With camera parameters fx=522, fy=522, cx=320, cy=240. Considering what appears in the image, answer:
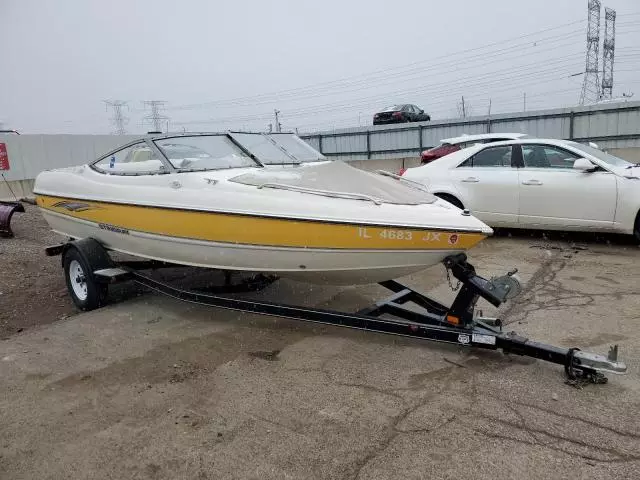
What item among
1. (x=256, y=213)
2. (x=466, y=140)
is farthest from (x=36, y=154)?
(x=256, y=213)

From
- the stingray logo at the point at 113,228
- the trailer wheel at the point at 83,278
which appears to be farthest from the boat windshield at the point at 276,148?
the trailer wheel at the point at 83,278

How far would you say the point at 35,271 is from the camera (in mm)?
6918

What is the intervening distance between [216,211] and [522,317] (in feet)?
9.19

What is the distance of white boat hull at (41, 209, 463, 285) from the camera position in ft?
12.5

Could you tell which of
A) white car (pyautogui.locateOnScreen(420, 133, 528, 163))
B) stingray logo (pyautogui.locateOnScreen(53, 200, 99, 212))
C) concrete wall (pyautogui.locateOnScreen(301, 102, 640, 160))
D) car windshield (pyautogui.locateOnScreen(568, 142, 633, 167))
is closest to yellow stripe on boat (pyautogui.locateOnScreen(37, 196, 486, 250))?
stingray logo (pyautogui.locateOnScreen(53, 200, 99, 212))

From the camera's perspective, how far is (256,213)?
4.10m

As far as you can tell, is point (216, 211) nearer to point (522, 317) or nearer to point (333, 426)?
point (333, 426)

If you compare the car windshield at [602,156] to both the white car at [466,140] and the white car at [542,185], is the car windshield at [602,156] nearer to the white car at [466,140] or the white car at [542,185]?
the white car at [542,185]

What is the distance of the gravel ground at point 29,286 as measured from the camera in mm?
5344

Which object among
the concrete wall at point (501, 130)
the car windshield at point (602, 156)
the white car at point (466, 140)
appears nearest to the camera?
the car windshield at point (602, 156)

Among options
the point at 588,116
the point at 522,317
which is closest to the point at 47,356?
the point at 522,317

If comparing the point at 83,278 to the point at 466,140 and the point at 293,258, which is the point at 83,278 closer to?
the point at 293,258

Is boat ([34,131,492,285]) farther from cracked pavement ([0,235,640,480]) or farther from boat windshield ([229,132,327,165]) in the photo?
cracked pavement ([0,235,640,480])

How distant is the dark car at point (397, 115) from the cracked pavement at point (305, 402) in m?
23.2
